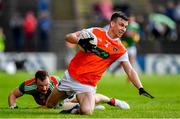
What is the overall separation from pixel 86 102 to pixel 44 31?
28657 millimetres

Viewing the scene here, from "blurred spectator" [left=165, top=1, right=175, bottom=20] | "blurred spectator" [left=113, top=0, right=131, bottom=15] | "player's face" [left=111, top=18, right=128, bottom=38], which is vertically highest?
"blurred spectator" [left=113, top=0, right=131, bottom=15]

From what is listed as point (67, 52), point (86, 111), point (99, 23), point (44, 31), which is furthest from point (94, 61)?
point (44, 31)

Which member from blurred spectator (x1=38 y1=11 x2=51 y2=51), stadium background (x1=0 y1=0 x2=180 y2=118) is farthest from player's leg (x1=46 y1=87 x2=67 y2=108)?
blurred spectator (x1=38 y1=11 x2=51 y2=51)

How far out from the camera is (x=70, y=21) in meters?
45.8

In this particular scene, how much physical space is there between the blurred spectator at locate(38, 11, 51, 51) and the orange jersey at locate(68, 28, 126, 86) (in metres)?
28.3

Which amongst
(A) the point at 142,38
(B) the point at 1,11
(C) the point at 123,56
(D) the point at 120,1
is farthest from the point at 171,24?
(C) the point at 123,56

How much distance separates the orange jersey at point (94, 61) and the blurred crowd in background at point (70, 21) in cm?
2578

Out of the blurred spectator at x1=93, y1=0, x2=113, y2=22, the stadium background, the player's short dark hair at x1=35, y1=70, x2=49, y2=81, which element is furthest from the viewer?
the blurred spectator at x1=93, y1=0, x2=113, y2=22

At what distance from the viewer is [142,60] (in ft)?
141

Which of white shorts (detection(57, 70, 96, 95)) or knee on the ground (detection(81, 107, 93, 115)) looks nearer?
knee on the ground (detection(81, 107, 93, 115))

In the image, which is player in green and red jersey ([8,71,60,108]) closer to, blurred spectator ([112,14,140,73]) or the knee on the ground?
the knee on the ground

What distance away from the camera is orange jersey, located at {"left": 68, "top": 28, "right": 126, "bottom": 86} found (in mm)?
17344

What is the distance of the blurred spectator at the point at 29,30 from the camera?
149 ft

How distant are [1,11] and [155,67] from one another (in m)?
9.77
